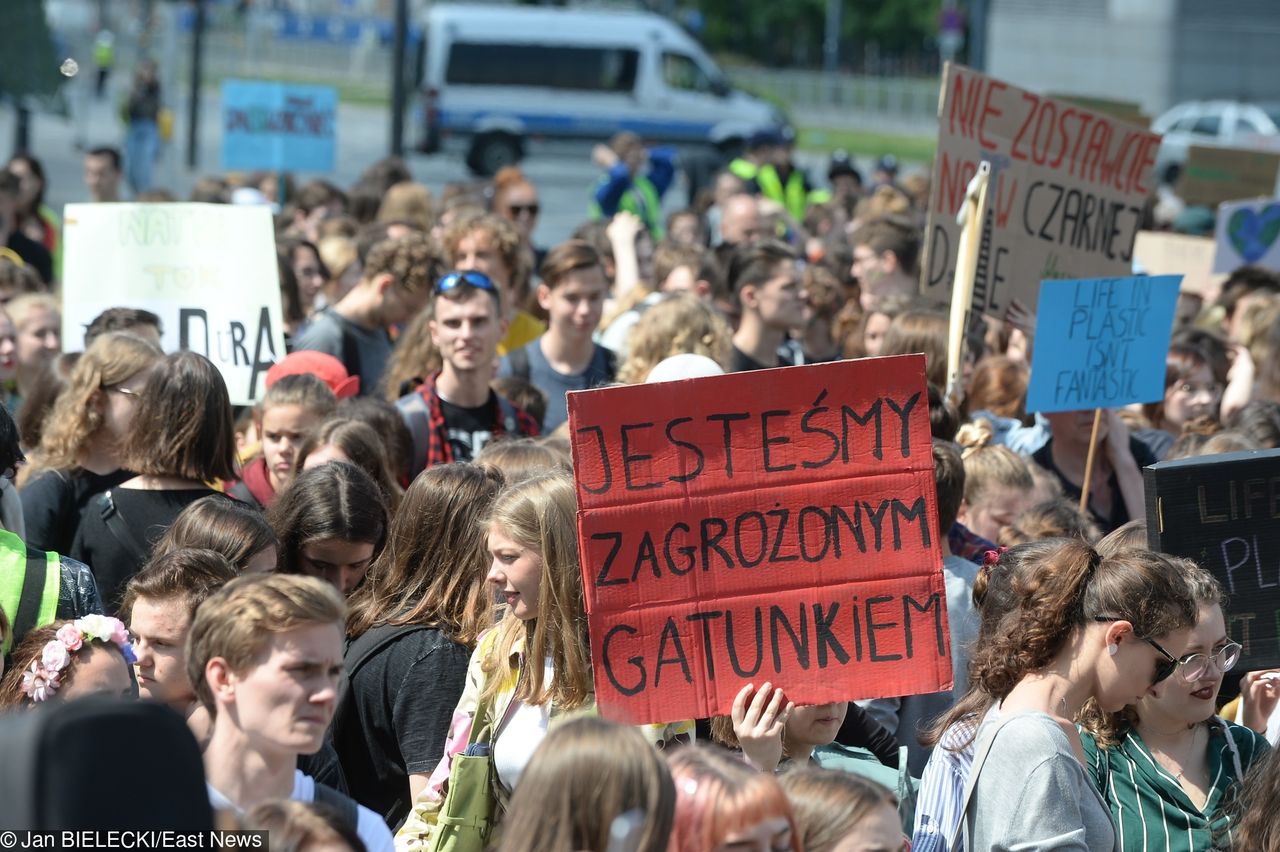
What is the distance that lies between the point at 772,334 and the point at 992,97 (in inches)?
54.4

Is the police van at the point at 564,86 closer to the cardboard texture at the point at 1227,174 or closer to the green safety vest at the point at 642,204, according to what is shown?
the green safety vest at the point at 642,204

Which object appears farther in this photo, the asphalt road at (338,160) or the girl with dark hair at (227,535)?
the asphalt road at (338,160)

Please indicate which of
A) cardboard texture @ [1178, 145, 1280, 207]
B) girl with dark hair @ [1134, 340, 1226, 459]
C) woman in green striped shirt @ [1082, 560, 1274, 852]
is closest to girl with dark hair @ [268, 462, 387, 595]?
woman in green striped shirt @ [1082, 560, 1274, 852]

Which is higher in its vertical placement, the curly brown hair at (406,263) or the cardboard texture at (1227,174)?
the cardboard texture at (1227,174)

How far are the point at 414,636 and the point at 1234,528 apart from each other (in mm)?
2065

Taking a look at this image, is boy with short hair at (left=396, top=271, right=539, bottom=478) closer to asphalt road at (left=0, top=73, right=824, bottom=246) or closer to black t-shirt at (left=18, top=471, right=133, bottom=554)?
black t-shirt at (left=18, top=471, right=133, bottom=554)

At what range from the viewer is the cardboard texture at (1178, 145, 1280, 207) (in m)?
13.7

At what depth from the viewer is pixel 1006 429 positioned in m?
6.71

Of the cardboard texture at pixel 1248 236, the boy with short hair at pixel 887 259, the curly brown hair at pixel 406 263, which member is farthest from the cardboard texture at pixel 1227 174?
the curly brown hair at pixel 406 263

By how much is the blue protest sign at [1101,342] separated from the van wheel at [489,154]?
24.8 metres

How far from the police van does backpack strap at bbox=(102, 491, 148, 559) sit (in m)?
26.5

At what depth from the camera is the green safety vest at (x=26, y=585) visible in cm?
398

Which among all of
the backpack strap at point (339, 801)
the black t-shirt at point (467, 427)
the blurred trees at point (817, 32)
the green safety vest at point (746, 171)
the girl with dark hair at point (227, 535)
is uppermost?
the blurred trees at point (817, 32)

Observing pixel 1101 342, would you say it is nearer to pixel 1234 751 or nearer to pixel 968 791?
pixel 1234 751
